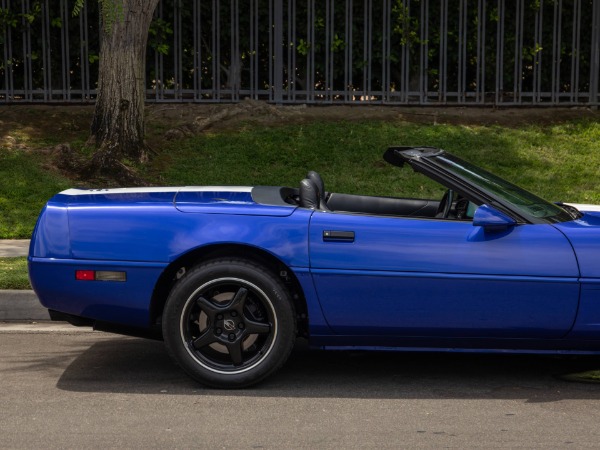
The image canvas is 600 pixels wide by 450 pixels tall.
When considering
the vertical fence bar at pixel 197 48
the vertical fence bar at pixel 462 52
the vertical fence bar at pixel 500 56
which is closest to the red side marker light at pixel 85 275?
the vertical fence bar at pixel 197 48

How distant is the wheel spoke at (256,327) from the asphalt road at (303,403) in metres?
0.34

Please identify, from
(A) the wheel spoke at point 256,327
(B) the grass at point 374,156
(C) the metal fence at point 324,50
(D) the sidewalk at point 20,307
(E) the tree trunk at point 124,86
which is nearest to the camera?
(A) the wheel spoke at point 256,327

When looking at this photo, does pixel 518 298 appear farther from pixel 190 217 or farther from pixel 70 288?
pixel 70 288

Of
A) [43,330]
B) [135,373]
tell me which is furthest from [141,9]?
[135,373]

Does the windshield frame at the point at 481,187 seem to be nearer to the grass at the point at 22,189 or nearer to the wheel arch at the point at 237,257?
the wheel arch at the point at 237,257

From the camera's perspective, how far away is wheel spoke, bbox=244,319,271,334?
5.89 metres

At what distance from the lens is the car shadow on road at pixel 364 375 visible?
19.4 ft

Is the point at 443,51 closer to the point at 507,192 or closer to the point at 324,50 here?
the point at 324,50

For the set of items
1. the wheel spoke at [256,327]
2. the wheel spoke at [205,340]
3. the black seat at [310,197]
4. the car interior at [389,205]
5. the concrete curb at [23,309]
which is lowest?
the concrete curb at [23,309]

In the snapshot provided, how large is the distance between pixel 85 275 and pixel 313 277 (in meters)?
1.27

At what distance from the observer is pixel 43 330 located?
24.7 feet

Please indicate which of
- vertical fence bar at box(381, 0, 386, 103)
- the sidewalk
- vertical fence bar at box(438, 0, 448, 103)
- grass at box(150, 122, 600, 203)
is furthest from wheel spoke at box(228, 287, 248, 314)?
vertical fence bar at box(438, 0, 448, 103)

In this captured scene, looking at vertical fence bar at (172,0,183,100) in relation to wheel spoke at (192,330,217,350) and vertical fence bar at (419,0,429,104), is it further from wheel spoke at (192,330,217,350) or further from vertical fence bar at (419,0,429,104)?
wheel spoke at (192,330,217,350)

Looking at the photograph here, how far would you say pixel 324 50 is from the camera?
15.9 meters
